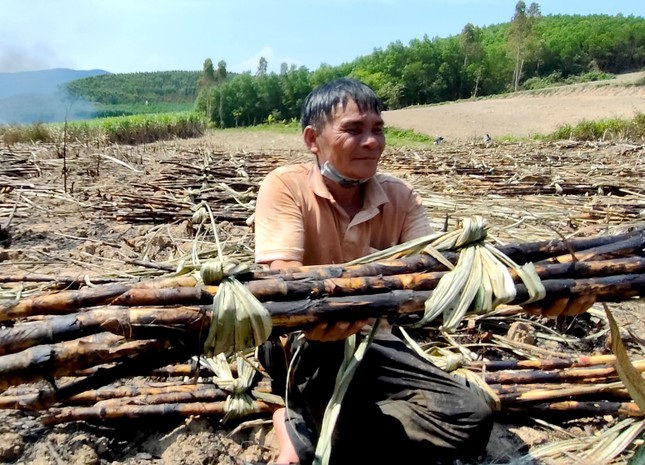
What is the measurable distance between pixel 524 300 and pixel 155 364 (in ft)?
2.55

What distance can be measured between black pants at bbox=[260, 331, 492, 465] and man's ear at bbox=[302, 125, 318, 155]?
675 mm

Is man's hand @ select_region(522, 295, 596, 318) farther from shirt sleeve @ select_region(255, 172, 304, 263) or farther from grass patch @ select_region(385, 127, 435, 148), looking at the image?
grass patch @ select_region(385, 127, 435, 148)

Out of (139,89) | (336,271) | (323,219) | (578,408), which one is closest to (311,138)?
(323,219)

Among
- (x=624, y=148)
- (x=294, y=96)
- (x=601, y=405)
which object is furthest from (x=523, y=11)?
(x=601, y=405)

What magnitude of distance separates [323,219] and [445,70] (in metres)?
45.9

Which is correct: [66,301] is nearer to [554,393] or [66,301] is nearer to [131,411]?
[131,411]

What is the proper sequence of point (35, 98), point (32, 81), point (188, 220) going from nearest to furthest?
point (188, 220) → point (35, 98) → point (32, 81)

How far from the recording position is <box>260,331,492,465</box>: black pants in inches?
62.4

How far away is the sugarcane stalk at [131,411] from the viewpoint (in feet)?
6.13

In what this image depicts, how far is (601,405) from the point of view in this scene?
190 centimetres

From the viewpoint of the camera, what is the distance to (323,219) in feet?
6.07

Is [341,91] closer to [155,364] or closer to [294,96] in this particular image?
[155,364]

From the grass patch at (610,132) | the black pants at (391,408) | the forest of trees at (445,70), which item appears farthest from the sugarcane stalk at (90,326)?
the forest of trees at (445,70)

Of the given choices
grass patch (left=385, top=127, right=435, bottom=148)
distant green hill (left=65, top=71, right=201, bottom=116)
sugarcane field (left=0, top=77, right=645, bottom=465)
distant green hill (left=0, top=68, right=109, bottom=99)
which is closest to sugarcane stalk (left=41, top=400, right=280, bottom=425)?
sugarcane field (left=0, top=77, right=645, bottom=465)
